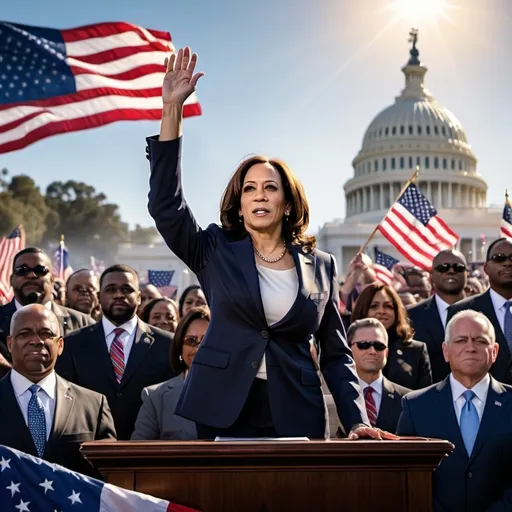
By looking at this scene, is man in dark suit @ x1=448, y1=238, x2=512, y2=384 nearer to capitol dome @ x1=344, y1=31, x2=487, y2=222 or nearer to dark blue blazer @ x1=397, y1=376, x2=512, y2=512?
dark blue blazer @ x1=397, y1=376, x2=512, y2=512

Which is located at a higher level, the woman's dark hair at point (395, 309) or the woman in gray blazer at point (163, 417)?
the woman's dark hair at point (395, 309)

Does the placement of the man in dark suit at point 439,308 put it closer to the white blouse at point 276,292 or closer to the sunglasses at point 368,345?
the sunglasses at point 368,345

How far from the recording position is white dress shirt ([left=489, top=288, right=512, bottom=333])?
7.02 m

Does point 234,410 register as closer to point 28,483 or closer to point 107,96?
point 28,483

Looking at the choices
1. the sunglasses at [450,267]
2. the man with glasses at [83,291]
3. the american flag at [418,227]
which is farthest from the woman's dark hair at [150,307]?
the american flag at [418,227]

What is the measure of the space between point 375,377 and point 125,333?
5.66ft

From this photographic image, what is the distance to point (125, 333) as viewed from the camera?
6.56 meters

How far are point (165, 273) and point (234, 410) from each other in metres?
18.8

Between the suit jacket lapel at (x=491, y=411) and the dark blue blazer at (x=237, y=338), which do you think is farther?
the suit jacket lapel at (x=491, y=411)

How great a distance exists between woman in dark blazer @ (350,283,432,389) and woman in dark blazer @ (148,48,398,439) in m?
3.55

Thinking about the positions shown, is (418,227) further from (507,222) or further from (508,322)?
(508,322)

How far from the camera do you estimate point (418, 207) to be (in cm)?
1412

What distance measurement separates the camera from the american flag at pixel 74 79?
8.71 m

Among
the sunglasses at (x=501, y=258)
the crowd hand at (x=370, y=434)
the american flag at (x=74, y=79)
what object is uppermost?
the american flag at (x=74, y=79)
